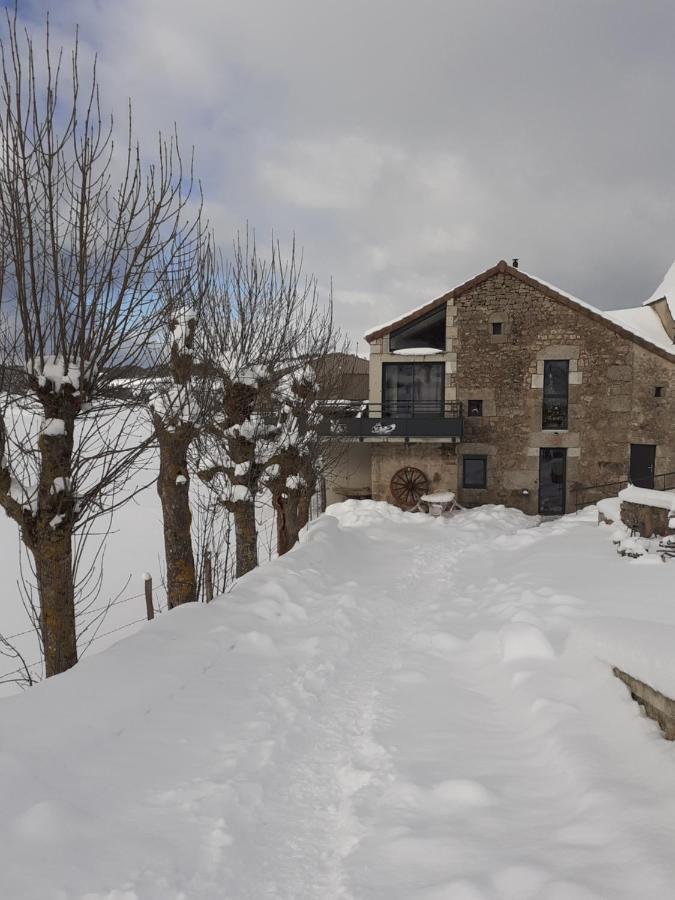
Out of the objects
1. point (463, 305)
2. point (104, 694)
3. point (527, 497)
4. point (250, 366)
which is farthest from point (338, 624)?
point (463, 305)

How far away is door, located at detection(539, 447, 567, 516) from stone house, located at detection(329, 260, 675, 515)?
1.3 inches

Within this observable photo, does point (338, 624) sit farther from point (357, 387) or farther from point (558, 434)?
point (357, 387)

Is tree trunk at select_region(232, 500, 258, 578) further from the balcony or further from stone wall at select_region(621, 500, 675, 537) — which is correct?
stone wall at select_region(621, 500, 675, 537)

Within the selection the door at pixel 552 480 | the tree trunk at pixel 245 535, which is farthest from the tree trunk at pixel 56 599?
the door at pixel 552 480

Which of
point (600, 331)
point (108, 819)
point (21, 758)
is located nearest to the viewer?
point (108, 819)

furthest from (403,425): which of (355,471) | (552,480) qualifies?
(552,480)

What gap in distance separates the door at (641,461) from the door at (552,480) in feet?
6.65

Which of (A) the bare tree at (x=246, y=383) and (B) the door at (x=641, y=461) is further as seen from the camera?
(B) the door at (x=641, y=461)

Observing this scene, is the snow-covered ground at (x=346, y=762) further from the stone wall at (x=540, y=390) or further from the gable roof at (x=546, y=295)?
the gable roof at (x=546, y=295)

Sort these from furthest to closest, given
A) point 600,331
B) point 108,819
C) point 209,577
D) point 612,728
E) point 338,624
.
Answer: point 600,331 → point 209,577 → point 338,624 → point 612,728 → point 108,819

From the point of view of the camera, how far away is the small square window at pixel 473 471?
1748cm

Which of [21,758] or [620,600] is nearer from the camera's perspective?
[21,758]

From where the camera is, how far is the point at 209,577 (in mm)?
10234

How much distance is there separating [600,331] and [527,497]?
19.5 ft
